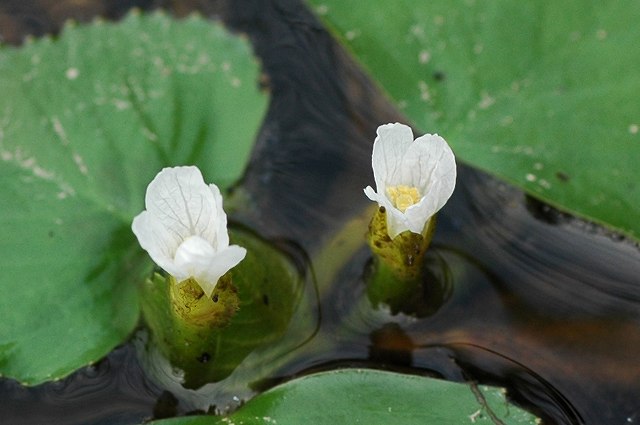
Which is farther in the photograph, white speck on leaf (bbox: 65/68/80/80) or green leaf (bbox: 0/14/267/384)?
white speck on leaf (bbox: 65/68/80/80)

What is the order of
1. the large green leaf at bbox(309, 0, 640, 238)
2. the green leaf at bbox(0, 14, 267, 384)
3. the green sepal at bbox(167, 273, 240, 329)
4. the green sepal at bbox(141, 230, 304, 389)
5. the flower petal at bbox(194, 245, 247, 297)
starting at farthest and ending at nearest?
the large green leaf at bbox(309, 0, 640, 238), the green leaf at bbox(0, 14, 267, 384), the green sepal at bbox(141, 230, 304, 389), the green sepal at bbox(167, 273, 240, 329), the flower petal at bbox(194, 245, 247, 297)

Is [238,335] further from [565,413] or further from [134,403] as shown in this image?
[565,413]

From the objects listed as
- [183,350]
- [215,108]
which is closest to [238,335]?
[183,350]

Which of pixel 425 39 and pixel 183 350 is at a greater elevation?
pixel 425 39

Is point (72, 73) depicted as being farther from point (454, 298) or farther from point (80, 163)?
point (454, 298)

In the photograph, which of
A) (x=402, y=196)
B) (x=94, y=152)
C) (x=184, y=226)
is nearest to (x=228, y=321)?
(x=184, y=226)

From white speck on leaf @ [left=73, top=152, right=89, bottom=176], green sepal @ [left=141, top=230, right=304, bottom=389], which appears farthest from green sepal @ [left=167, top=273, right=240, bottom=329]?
white speck on leaf @ [left=73, top=152, right=89, bottom=176]

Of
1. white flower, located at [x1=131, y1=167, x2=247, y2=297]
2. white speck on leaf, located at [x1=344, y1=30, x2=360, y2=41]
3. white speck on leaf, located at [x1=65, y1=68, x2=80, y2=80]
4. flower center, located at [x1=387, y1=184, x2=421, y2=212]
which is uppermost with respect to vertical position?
white speck on leaf, located at [x1=344, y1=30, x2=360, y2=41]

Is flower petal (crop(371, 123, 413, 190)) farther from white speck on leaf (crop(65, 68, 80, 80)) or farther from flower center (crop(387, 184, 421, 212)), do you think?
white speck on leaf (crop(65, 68, 80, 80))
